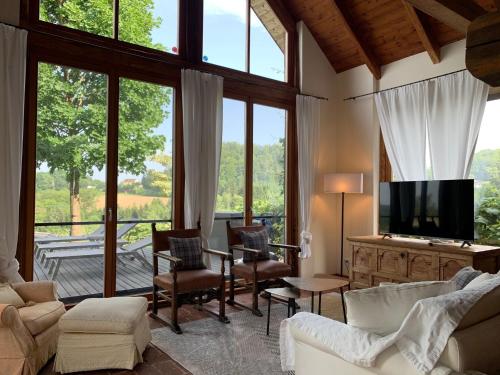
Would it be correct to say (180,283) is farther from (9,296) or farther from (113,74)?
(113,74)

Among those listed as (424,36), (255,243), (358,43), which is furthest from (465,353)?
(358,43)

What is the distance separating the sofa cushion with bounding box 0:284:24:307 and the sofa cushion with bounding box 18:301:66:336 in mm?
64

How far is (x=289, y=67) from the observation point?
5734 mm

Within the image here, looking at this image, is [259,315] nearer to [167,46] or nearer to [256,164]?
[256,164]

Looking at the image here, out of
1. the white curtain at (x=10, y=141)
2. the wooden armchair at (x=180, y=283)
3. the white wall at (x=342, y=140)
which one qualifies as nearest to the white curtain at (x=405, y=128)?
the white wall at (x=342, y=140)

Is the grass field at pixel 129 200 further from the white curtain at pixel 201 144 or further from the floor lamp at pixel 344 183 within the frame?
the floor lamp at pixel 344 183

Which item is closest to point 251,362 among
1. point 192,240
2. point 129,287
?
point 192,240

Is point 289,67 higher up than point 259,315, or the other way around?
point 289,67

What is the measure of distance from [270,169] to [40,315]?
3.41 m

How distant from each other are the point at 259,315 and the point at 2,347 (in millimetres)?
2271

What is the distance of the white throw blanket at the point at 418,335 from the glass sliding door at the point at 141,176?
2870 mm

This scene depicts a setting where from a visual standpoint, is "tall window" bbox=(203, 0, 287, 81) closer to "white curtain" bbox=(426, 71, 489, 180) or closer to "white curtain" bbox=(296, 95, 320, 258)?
"white curtain" bbox=(296, 95, 320, 258)

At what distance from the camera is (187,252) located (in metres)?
4.06

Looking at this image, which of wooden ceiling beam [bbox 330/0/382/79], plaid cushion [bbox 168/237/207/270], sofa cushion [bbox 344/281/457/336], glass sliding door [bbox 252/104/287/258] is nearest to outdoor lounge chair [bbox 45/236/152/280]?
plaid cushion [bbox 168/237/207/270]
